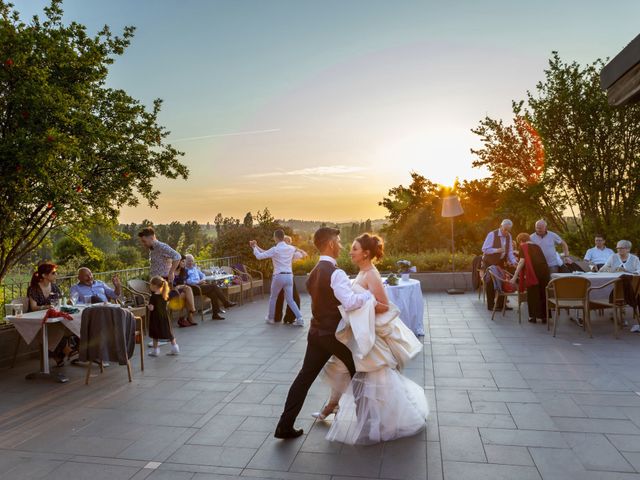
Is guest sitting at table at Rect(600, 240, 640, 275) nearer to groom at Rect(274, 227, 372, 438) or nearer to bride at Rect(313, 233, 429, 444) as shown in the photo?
bride at Rect(313, 233, 429, 444)

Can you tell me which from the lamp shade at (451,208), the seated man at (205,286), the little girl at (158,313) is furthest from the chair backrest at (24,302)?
the lamp shade at (451,208)

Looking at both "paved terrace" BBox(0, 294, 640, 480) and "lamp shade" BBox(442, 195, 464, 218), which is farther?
"lamp shade" BBox(442, 195, 464, 218)

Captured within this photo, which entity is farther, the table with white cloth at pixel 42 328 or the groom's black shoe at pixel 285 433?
the table with white cloth at pixel 42 328

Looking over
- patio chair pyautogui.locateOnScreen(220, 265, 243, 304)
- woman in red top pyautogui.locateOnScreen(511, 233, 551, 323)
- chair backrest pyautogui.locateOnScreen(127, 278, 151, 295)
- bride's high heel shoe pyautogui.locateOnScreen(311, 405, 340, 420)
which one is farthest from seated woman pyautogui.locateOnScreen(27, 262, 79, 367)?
woman in red top pyautogui.locateOnScreen(511, 233, 551, 323)

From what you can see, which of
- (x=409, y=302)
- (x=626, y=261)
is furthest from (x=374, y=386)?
(x=626, y=261)

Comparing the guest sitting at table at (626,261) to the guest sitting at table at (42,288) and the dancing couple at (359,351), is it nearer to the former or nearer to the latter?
the dancing couple at (359,351)

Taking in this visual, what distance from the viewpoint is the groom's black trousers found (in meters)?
3.47

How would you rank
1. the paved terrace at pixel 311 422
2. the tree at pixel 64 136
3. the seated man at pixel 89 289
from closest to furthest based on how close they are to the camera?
the paved terrace at pixel 311 422 < the seated man at pixel 89 289 < the tree at pixel 64 136

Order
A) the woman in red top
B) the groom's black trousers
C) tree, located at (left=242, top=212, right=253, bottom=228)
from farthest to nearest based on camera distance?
tree, located at (left=242, top=212, right=253, bottom=228) < the woman in red top < the groom's black trousers

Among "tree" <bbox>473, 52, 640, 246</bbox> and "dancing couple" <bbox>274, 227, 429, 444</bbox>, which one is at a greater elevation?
"tree" <bbox>473, 52, 640, 246</bbox>

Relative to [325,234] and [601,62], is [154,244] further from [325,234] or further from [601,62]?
[601,62]

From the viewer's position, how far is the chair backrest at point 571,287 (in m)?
6.79

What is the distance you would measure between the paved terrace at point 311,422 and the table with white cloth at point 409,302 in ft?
1.38

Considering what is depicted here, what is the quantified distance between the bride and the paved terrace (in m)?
0.12
